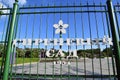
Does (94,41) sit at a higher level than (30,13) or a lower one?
lower

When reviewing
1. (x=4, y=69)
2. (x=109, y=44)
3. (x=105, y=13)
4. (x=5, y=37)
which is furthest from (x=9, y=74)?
(x=105, y=13)

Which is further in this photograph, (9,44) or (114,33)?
(9,44)

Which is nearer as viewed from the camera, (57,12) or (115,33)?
(115,33)

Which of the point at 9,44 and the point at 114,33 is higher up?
the point at 114,33

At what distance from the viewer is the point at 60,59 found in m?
4.15

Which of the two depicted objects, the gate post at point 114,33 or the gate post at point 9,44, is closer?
the gate post at point 114,33

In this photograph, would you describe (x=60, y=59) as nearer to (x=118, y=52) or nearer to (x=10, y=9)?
(x=118, y=52)

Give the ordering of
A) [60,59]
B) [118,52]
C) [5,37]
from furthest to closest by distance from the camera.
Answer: [5,37] → [60,59] → [118,52]

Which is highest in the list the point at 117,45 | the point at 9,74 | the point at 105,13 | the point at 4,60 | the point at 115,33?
the point at 105,13

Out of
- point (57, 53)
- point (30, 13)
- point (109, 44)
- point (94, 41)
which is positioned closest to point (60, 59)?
point (57, 53)

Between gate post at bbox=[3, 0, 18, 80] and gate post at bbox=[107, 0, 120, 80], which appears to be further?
gate post at bbox=[3, 0, 18, 80]

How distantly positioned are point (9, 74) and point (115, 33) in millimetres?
2848

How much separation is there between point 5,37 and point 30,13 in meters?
0.95

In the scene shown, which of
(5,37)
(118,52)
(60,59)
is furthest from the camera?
(5,37)
